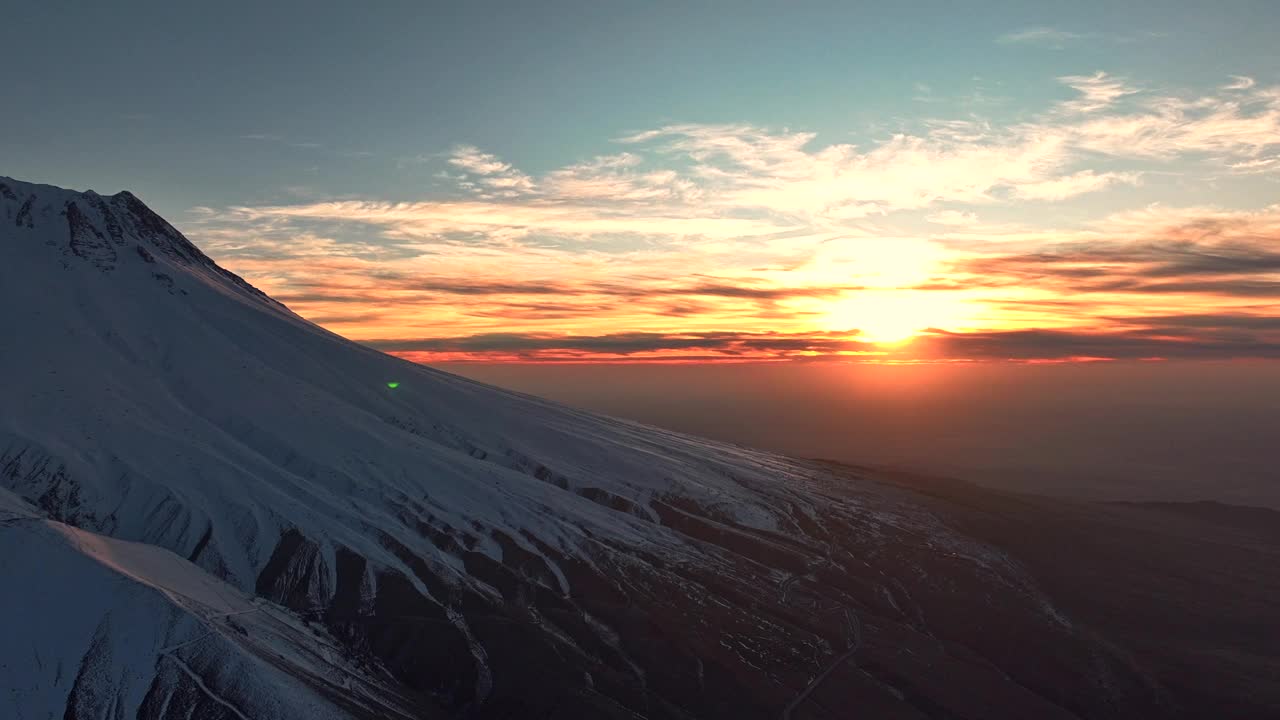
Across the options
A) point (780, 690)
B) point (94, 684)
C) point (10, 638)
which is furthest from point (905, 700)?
point (10, 638)

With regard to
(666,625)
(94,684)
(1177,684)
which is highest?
(94,684)

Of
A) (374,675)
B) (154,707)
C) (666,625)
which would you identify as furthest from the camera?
(666,625)

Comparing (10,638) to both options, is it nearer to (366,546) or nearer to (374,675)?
(374,675)

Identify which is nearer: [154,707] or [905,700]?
[154,707]

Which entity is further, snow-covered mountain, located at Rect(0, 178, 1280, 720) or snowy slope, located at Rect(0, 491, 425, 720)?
snow-covered mountain, located at Rect(0, 178, 1280, 720)

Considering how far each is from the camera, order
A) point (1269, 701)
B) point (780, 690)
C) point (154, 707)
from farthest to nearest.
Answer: point (1269, 701), point (780, 690), point (154, 707)

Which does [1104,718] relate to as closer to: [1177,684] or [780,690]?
[1177,684]

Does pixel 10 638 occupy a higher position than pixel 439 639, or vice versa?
pixel 10 638

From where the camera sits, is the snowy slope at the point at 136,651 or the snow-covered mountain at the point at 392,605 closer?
the snowy slope at the point at 136,651

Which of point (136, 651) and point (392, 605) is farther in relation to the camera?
point (392, 605)

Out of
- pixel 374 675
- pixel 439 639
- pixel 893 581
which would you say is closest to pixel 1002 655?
pixel 893 581

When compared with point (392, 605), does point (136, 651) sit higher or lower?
higher
